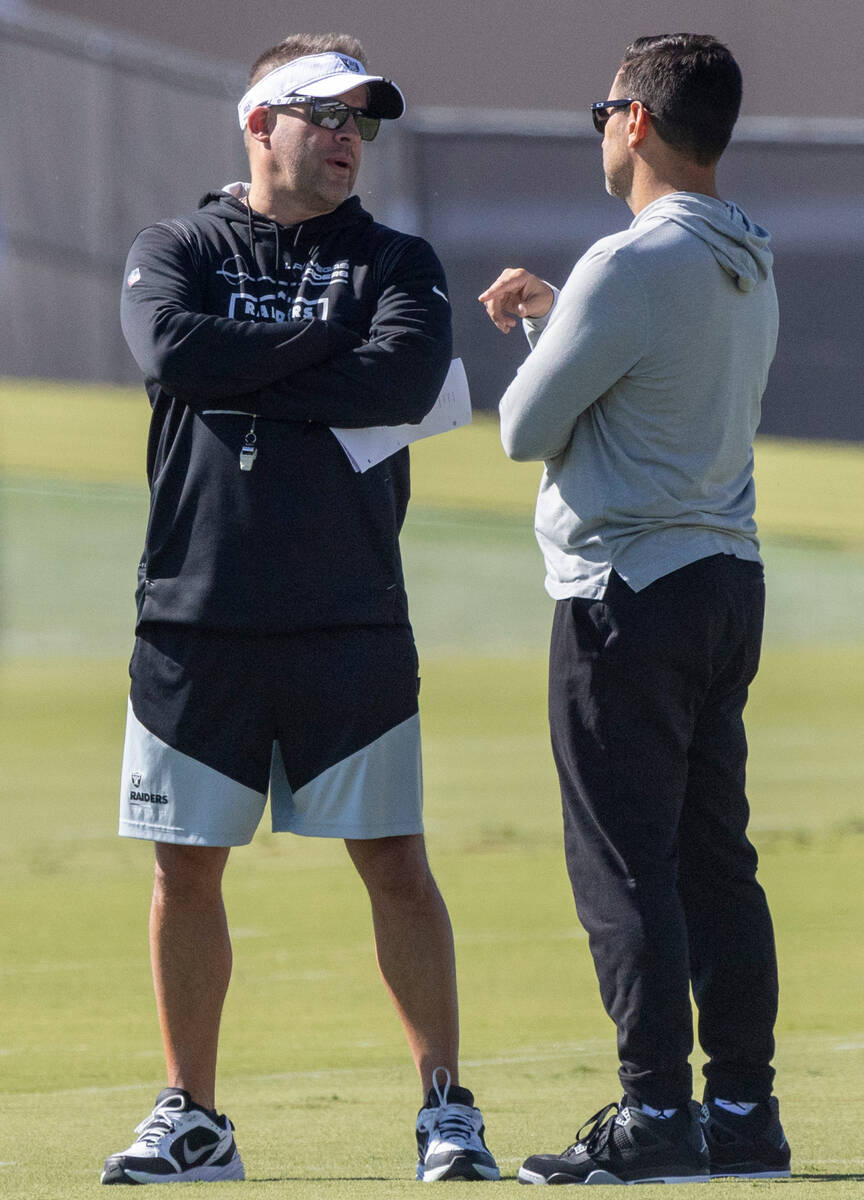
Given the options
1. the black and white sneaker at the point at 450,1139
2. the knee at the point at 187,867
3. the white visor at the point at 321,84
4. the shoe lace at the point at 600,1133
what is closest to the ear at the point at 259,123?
the white visor at the point at 321,84

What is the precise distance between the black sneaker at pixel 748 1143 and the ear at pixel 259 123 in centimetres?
174

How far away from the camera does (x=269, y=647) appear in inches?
123

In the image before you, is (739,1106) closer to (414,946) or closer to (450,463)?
(414,946)

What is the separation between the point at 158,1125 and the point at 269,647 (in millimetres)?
756

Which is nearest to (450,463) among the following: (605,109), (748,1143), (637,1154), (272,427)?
(272,427)

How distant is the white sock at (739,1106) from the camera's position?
9.91 ft

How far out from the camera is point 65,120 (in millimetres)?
15148

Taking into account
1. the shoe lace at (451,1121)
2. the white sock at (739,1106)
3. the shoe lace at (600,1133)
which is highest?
the shoe lace at (600,1133)

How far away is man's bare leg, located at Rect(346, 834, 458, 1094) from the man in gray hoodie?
0.35m

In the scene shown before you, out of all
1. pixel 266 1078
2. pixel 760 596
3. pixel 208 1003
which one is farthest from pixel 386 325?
pixel 266 1078

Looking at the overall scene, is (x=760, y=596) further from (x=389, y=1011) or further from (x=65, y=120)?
(x=65, y=120)

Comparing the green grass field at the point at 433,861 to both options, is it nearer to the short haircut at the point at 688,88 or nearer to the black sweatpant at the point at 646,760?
the black sweatpant at the point at 646,760

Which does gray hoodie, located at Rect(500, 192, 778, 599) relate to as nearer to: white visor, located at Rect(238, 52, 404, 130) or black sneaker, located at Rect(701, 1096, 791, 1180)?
white visor, located at Rect(238, 52, 404, 130)

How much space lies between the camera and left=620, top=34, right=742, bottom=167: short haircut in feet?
9.49
